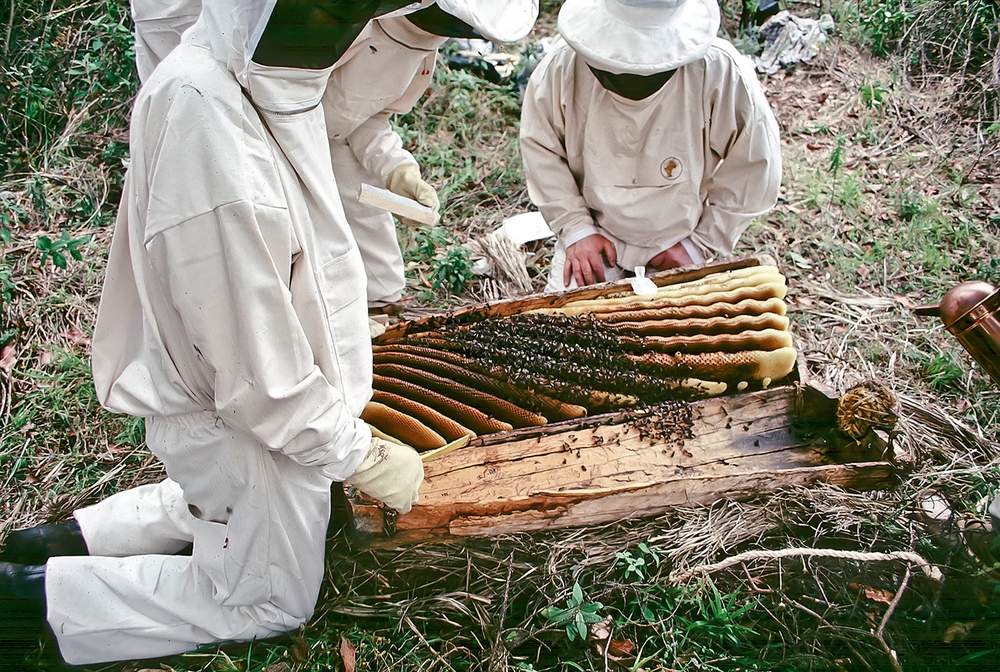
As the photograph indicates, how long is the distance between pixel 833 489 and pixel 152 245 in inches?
104

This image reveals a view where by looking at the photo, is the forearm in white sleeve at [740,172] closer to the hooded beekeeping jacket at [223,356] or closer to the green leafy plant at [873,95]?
the hooded beekeeping jacket at [223,356]

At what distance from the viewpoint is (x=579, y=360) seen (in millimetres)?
3008

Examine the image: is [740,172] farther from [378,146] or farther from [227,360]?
[227,360]

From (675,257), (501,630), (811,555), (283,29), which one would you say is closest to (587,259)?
(675,257)

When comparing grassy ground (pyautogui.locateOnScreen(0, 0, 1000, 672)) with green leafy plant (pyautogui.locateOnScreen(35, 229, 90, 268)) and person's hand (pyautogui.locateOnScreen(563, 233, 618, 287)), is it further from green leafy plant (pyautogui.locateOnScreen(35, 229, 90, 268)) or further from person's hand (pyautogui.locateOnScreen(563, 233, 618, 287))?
person's hand (pyautogui.locateOnScreen(563, 233, 618, 287))

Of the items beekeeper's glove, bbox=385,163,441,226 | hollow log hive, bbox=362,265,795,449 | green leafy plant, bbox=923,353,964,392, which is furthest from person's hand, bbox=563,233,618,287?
green leafy plant, bbox=923,353,964,392

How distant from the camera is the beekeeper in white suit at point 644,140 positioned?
2.80 meters

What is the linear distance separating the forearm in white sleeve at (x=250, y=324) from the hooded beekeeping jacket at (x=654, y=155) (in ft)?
6.22

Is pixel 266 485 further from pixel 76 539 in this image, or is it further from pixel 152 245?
pixel 76 539

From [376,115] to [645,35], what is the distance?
1.19m

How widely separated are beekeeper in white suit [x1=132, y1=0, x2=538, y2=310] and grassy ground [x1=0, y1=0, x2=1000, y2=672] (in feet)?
3.02

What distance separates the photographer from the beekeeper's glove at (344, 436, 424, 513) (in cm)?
234

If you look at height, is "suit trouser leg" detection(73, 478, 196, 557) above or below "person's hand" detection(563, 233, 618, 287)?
below

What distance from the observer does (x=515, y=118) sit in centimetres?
569
